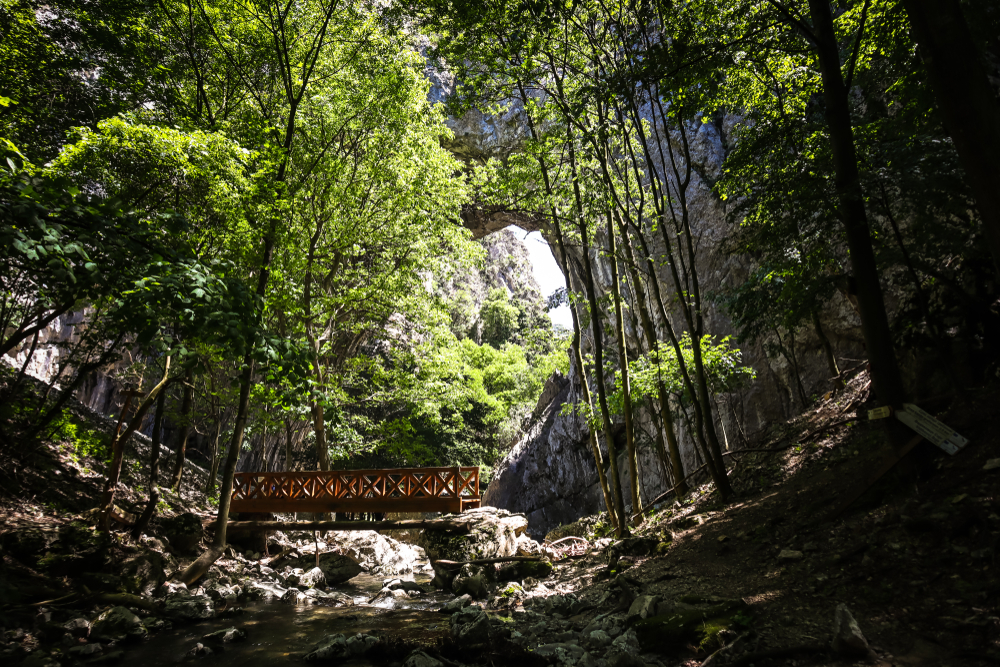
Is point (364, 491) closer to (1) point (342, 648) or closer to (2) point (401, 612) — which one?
(2) point (401, 612)

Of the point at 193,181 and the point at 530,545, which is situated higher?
the point at 193,181

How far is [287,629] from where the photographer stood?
641 cm

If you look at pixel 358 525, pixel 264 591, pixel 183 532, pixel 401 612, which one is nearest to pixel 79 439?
pixel 183 532

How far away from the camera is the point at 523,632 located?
540 cm

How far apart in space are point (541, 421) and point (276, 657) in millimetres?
19509

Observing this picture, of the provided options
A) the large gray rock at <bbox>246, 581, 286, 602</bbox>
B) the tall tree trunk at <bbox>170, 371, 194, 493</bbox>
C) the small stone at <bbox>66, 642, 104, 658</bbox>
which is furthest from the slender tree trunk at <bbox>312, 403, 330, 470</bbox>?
the small stone at <bbox>66, 642, 104, 658</bbox>

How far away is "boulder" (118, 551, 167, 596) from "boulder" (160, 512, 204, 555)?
1.45m

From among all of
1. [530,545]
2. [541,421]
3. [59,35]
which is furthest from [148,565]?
[541,421]

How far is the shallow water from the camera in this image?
17.0 feet

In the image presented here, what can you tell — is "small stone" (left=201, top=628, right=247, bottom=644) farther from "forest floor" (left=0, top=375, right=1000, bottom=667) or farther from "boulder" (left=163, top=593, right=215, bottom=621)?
"forest floor" (left=0, top=375, right=1000, bottom=667)

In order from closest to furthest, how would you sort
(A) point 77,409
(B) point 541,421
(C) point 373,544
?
(A) point 77,409
(C) point 373,544
(B) point 541,421

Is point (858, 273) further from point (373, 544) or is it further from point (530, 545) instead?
point (373, 544)

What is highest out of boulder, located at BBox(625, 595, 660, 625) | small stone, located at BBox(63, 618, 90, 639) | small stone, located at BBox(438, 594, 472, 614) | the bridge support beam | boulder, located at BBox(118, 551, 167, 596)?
the bridge support beam

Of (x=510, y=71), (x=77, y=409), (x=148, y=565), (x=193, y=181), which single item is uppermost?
(x=510, y=71)
